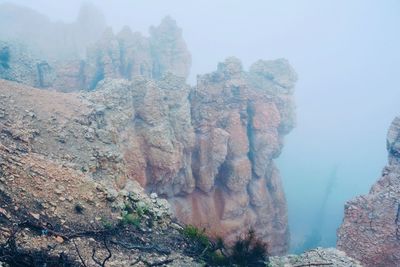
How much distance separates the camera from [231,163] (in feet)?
91.6

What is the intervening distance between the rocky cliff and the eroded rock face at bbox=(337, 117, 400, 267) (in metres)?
5.20

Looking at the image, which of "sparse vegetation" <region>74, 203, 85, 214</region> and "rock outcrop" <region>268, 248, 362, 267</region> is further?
"rock outcrop" <region>268, 248, 362, 267</region>

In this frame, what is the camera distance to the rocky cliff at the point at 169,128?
14078 millimetres

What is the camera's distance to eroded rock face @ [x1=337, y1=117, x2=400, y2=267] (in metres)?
12.2

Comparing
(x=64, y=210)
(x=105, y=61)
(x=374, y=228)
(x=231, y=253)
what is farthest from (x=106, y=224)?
(x=105, y=61)

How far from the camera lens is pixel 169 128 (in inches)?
904

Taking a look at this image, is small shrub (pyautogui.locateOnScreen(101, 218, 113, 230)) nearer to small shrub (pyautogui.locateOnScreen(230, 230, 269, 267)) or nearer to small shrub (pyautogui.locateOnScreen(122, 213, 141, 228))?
small shrub (pyautogui.locateOnScreen(122, 213, 141, 228))

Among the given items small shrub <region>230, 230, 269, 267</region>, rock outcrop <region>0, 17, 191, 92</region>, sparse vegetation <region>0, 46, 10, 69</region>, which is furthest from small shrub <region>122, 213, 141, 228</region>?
sparse vegetation <region>0, 46, 10, 69</region>

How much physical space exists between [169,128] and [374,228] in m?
14.0

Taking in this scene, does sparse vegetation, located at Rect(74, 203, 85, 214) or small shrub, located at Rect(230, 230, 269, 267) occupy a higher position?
small shrub, located at Rect(230, 230, 269, 267)

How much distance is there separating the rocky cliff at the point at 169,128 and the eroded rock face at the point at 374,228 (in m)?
5.20

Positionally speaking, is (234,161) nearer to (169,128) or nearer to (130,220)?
(169,128)

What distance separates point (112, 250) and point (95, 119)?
33.4 ft

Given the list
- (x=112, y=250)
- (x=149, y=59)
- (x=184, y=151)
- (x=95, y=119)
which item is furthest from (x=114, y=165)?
(x=149, y=59)
